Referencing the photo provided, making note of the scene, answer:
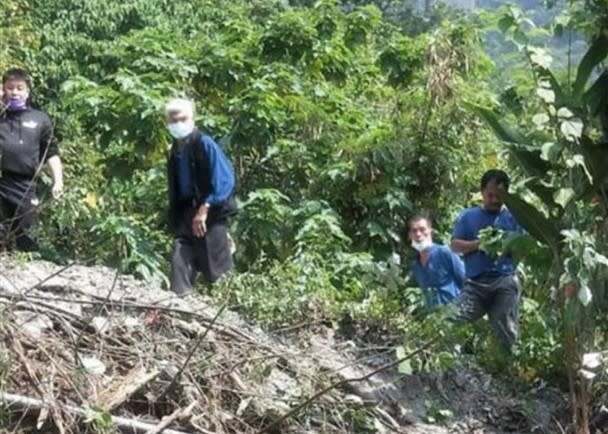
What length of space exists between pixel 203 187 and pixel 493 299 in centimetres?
179

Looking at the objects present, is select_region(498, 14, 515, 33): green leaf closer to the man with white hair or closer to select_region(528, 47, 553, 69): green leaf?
select_region(528, 47, 553, 69): green leaf

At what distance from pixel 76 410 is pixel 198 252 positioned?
2739mm

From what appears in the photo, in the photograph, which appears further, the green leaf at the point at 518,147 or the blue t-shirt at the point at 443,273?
the blue t-shirt at the point at 443,273

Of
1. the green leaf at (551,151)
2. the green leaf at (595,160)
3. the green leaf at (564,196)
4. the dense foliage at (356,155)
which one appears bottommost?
the dense foliage at (356,155)

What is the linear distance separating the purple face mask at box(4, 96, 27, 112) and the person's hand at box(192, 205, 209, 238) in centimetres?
129

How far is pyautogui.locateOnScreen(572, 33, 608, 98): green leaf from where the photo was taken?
20.8 ft

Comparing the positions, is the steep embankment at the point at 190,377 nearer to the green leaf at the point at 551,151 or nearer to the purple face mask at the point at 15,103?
the green leaf at the point at 551,151

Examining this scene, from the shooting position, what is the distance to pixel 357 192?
973 centimetres

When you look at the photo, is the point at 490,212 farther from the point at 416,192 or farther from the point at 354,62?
the point at 354,62

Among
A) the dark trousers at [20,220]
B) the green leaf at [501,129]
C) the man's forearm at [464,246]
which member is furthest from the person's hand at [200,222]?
the green leaf at [501,129]

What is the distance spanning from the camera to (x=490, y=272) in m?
7.15

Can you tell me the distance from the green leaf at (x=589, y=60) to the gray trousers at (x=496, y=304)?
1238 millimetres

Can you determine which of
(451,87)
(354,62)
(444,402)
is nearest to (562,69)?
(444,402)

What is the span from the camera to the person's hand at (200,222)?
750 centimetres
